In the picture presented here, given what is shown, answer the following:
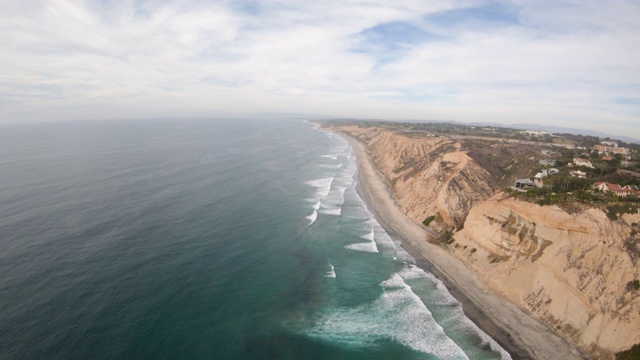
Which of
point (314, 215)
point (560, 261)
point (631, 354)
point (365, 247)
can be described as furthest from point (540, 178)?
point (314, 215)

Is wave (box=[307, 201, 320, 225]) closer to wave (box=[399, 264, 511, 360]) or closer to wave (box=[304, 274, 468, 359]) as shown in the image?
→ wave (box=[399, 264, 511, 360])

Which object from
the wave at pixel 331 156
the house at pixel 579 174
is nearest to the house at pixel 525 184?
the house at pixel 579 174

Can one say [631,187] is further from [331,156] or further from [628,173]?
[331,156]

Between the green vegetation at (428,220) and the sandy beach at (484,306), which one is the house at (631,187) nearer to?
the sandy beach at (484,306)

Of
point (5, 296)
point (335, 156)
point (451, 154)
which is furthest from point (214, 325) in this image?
point (335, 156)

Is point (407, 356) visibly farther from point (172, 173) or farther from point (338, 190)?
point (172, 173)
